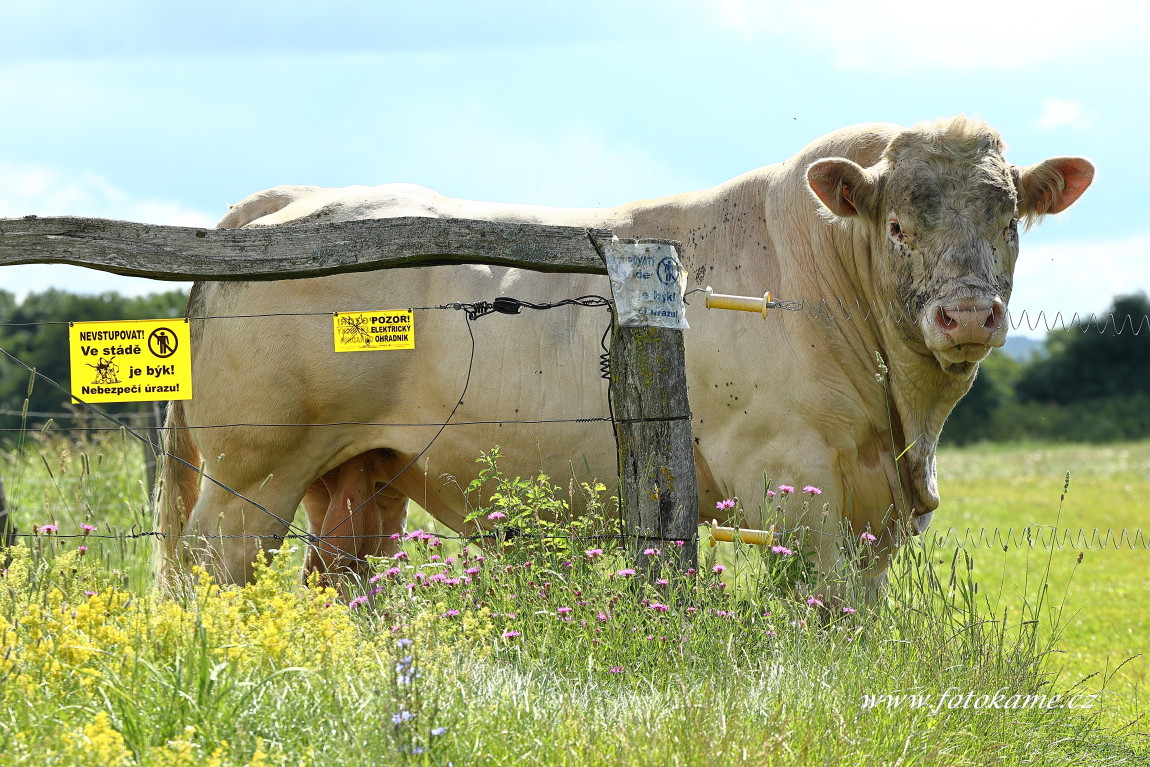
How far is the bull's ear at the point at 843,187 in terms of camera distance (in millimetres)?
4793

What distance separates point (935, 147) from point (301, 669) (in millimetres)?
3487

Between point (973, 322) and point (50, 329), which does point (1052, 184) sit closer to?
point (973, 322)

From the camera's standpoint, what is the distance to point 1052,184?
5020mm

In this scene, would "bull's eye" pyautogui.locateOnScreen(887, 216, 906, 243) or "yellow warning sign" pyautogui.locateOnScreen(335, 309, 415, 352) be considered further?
"bull's eye" pyautogui.locateOnScreen(887, 216, 906, 243)

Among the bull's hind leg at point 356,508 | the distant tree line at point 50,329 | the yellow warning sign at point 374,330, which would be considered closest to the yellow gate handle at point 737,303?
the yellow warning sign at point 374,330

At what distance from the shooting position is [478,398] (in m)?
5.38

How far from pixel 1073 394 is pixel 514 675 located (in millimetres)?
56280

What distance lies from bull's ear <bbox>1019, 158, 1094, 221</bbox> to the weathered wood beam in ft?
7.59

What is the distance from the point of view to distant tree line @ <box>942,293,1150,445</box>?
46719 millimetres

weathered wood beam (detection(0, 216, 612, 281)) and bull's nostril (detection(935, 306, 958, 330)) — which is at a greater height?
weathered wood beam (detection(0, 216, 612, 281))

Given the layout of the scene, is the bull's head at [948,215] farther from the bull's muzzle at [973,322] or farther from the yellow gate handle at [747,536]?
the yellow gate handle at [747,536]

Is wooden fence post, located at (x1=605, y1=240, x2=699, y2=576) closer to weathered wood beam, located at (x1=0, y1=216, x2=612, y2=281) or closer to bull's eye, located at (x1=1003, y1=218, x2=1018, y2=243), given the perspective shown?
weathered wood beam, located at (x1=0, y1=216, x2=612, y2=281)

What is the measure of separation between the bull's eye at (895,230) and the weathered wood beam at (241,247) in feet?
5.27

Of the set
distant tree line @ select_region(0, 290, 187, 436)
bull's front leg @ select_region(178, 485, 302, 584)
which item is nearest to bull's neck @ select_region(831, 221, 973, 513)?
bull's front leg @ select_region(178, 485, 302, 584)
